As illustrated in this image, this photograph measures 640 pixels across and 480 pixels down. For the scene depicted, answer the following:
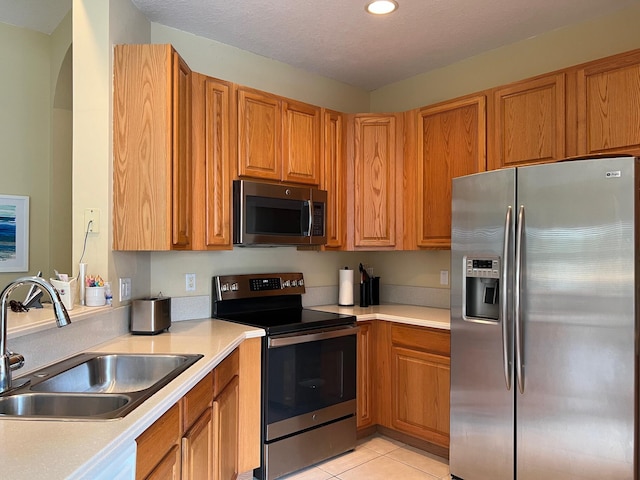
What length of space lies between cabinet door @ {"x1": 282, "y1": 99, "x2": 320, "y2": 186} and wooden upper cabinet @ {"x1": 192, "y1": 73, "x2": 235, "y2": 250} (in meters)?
0.40

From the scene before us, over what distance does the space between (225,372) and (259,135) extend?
1.44 meters

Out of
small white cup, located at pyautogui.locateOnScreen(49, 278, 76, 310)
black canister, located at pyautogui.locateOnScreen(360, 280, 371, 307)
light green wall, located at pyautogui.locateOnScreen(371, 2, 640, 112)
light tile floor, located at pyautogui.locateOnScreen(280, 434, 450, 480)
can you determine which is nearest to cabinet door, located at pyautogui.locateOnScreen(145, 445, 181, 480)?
small white cup, located at pyautogui.locateOnScreen(49, 278, 76, 310)

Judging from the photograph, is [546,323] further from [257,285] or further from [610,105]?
[257,285]

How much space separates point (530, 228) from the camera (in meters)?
2.22

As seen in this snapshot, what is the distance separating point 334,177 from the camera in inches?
129

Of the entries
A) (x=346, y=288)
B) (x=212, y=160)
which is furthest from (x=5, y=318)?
(x=346, y=288)

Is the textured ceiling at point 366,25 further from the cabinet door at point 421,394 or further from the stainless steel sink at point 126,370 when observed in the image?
the cabinet door at point 421,394

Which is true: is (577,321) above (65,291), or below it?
below

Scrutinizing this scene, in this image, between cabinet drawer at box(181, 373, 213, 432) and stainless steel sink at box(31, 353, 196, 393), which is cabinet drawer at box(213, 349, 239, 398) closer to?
cabinet drawer at box(181, 373, 213, 432)

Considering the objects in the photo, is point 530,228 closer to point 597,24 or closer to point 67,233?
point 597,24

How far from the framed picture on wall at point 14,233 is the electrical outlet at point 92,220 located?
119 centimetres

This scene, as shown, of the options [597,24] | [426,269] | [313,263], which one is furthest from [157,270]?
[597,24]

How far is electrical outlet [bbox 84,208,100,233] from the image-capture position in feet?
7.35

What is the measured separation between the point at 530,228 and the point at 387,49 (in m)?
1.61
